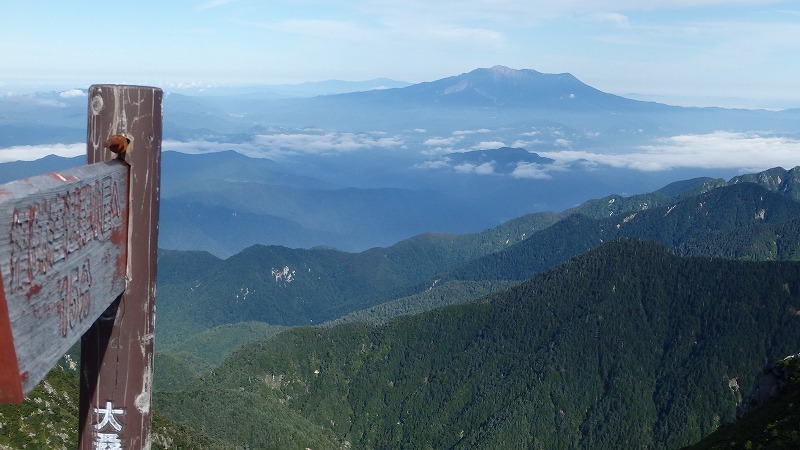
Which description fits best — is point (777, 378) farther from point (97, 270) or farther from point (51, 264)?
point (51, 264)

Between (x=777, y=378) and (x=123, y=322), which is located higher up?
(x=123, y=322)

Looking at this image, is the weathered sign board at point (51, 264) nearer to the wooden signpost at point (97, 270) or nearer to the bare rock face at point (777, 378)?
the wooden signpost at point (97, 270)

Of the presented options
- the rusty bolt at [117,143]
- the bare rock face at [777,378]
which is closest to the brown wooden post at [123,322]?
the rusty bolt at [117,143]

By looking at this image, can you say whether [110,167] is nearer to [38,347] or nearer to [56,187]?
[56,187]

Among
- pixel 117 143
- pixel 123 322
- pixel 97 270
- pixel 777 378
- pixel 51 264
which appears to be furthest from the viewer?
pixel 777 378

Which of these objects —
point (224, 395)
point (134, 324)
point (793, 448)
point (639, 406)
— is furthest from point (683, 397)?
point (134, 324)

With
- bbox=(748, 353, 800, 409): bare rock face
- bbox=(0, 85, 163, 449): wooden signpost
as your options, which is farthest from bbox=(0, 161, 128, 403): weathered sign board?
bbox=(748, 353, 800, 409): bare rock face

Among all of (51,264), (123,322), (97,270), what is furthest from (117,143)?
(51,264)
